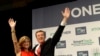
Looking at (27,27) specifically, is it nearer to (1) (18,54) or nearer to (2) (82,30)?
(2) (82,30)

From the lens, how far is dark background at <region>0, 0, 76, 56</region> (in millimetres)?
4809

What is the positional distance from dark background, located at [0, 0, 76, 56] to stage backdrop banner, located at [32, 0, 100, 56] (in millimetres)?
374

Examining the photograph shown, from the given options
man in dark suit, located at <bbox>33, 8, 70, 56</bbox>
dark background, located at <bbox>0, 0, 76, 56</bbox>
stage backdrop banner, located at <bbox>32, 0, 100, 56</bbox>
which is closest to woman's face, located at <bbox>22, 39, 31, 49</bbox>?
man in dark suit, located at <bbox>33, 8, 70, 56</bbox>

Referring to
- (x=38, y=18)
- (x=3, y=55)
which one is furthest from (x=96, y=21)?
(x=3, y=55)

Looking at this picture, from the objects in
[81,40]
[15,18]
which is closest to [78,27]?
[81,40]

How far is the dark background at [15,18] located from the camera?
4.81 metres

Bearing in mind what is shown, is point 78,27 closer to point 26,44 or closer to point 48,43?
point 48,43

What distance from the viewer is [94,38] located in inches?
153

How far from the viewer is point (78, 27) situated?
4066mm

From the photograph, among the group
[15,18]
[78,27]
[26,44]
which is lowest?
[26,44]

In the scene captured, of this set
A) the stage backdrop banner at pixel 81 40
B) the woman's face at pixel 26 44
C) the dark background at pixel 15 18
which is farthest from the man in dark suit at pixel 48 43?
the dark background at pixel 15 18

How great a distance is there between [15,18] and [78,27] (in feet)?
4.80

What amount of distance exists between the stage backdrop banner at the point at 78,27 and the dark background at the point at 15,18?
0.37 meters

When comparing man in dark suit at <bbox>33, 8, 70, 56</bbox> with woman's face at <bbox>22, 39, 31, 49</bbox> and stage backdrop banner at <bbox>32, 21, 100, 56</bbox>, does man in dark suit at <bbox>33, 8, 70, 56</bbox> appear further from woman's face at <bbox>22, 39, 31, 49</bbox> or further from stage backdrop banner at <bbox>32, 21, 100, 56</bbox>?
stage backdrop banner at <bbox>32, 21, 100, 56</bbox>
